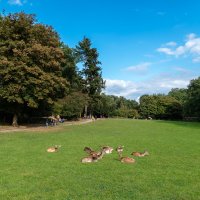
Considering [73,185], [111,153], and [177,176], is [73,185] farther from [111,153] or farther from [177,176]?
[111,153]

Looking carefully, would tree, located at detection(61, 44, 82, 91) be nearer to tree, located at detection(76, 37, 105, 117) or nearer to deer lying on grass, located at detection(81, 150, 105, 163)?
tree, located at detection(76, 37, 105, 117)

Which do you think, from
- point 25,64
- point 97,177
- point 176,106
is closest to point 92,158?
point 97,177

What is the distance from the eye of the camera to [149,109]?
99.6m

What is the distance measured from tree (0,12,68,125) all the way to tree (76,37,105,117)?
34860mm

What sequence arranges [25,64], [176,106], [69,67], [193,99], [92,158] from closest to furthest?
[92,158], [25,64], [69,67], [193,99], [176,106]

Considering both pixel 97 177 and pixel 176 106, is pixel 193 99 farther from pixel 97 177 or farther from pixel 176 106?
pixel 97 177

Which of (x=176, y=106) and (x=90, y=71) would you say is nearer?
(x=90, y=71)

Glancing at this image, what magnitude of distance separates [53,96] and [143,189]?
99.5ft

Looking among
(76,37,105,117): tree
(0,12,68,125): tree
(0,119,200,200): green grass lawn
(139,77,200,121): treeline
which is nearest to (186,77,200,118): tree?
(139,77,200,121): treeline

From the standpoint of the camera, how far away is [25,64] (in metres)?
32.4

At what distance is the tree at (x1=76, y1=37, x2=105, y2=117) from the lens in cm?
7138

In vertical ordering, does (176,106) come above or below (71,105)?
above

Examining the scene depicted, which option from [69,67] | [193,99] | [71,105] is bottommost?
[71,105]

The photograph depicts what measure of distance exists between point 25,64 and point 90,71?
3936 cm
